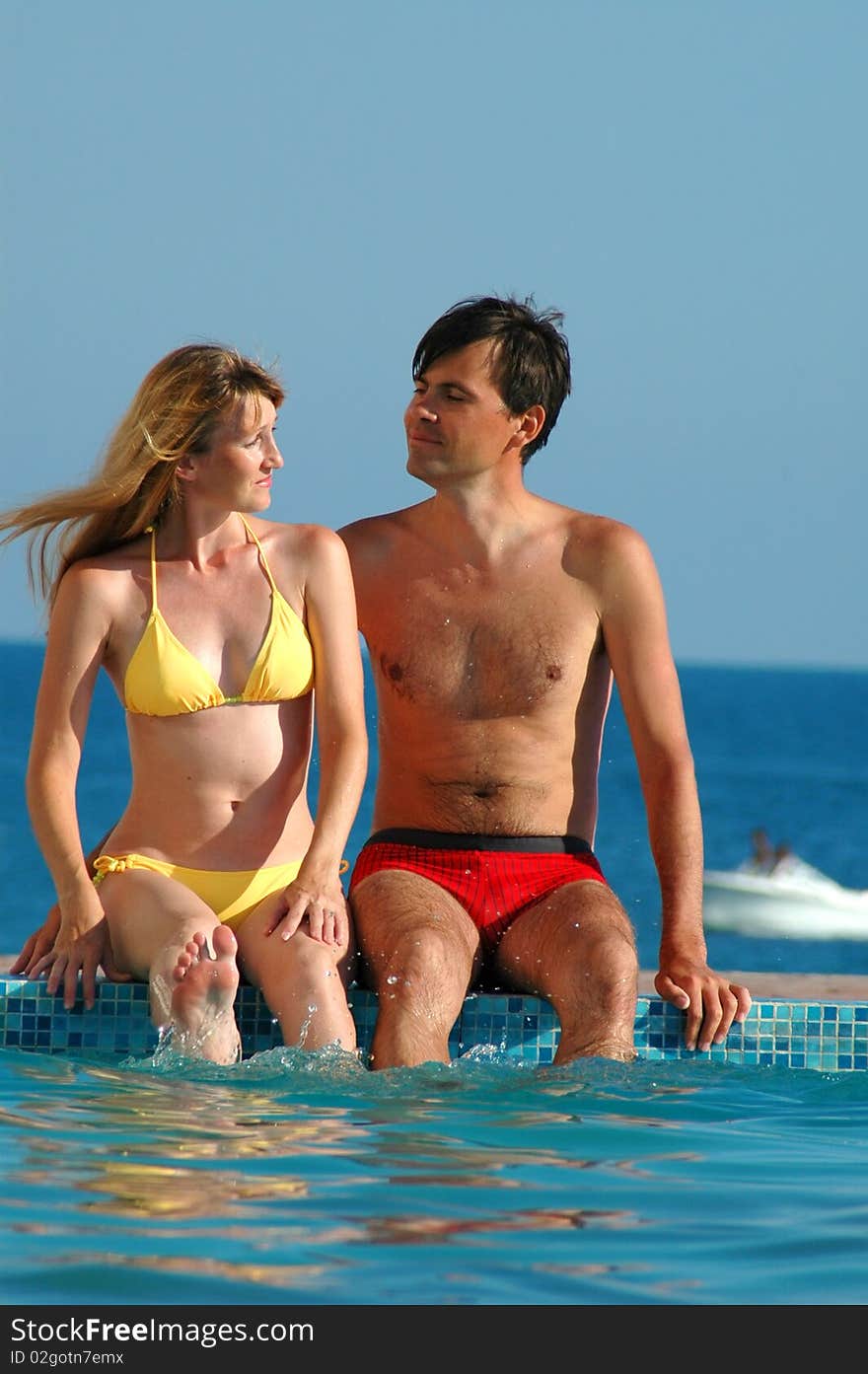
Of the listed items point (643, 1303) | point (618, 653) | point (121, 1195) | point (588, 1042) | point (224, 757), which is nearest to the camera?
point (643, 1303)

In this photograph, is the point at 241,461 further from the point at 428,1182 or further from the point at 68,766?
the point at 428,1182

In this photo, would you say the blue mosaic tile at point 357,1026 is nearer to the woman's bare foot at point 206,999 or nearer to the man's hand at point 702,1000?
the man's hand at point 702,1000

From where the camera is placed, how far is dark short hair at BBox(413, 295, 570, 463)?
5.01m

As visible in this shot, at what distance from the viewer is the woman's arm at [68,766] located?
14.4ft

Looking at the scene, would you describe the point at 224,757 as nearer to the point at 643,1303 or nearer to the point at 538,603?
the point at 538,603

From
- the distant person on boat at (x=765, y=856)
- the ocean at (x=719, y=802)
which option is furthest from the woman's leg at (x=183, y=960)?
the distant person on boat at (x=765, y=856)

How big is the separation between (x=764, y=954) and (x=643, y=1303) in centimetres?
2384

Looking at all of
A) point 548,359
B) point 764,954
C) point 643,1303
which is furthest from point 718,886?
point 643,1303

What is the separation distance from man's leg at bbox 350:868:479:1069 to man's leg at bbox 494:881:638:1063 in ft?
0.42

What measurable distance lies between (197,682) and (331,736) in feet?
1.12

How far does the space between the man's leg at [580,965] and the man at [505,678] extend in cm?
1

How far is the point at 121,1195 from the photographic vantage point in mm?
3289

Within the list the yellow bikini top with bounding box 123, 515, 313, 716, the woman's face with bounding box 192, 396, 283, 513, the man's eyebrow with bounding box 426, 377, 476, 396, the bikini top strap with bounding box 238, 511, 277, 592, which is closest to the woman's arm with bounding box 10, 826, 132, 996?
the yellow bikini top with bounding box 123, 515, 313, 716

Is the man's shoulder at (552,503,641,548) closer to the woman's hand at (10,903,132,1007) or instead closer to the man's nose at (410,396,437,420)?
the man's nose at (410,396,437,420)
